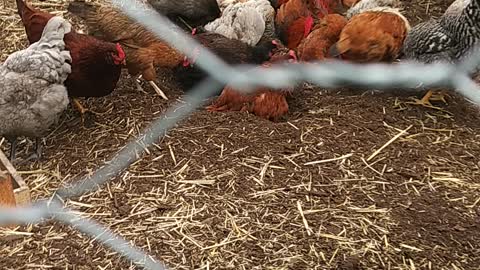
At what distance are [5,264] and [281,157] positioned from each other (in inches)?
36.6

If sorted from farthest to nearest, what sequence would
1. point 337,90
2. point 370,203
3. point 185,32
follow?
point 185,32
point 337,90
point 370,203

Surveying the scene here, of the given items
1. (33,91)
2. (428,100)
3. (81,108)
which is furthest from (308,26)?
(33,91)

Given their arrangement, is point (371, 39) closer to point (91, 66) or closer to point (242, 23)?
point (242, 23)

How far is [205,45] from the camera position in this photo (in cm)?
288

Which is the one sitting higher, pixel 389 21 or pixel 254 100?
pixel 389 21

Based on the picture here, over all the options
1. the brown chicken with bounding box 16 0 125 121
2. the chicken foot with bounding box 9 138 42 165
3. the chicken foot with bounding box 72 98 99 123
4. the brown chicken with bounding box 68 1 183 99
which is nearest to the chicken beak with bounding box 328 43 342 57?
the brown chicken with bounding box 68 1 183 99

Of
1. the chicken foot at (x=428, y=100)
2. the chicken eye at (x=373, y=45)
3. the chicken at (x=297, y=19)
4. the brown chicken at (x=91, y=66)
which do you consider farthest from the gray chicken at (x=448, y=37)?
the brown chicken at (x=91, y=66)

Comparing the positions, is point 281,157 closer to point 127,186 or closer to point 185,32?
point 127,186

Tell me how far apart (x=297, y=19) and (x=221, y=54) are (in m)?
0.49

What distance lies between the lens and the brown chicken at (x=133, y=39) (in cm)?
269

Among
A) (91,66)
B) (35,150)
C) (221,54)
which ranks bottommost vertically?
(35,150)

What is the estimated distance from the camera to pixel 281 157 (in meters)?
2.19

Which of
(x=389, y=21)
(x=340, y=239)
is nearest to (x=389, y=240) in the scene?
(x=340, y=239)

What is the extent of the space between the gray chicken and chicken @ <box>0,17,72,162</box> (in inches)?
52.9
